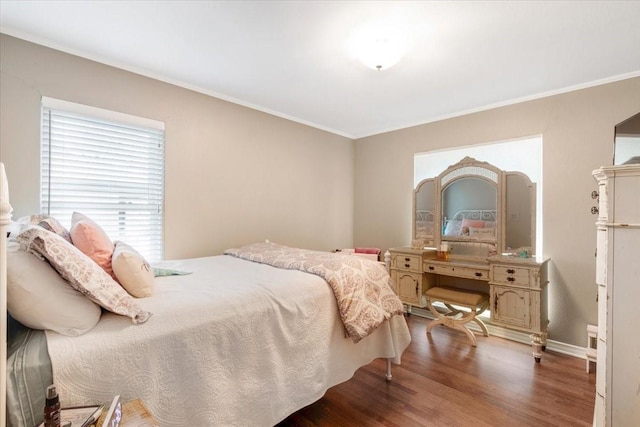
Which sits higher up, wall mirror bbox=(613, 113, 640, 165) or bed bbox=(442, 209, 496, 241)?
wall mirror bbox=(613, 113, 640, 165)

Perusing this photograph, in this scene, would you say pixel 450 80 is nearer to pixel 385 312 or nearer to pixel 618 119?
pixel 618 119

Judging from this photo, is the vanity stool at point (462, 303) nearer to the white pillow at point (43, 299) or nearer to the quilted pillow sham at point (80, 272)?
the quilted pillow sham at point (80, 272)

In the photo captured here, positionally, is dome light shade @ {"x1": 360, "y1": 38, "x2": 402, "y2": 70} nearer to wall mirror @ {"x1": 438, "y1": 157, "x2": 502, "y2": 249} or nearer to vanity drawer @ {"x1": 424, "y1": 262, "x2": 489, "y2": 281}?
wall mirror @ {"x1": 438, "y1": 157, "x2": 502, "y2": 249}

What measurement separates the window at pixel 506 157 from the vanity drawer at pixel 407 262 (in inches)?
42.4

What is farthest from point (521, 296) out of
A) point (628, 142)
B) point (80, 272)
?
point (80, 272)

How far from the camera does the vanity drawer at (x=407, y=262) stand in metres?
3.25

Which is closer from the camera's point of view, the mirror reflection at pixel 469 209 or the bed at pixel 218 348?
the bed at pixel 218 348

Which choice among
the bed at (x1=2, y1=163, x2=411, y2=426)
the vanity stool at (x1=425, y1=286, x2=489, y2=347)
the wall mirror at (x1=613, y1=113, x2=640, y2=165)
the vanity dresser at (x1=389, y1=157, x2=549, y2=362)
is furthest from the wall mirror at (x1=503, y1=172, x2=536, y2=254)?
the bed at (x1=2, y1=163, x2=411, y2=426)

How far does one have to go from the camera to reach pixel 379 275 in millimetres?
2107

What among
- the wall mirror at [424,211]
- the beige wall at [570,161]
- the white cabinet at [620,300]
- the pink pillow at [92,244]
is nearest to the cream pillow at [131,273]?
the pink pillow at [92,244]

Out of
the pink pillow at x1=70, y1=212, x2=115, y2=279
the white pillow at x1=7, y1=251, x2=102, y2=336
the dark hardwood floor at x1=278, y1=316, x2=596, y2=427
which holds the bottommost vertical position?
the dark hardwood floor at x1=278, y1=316, x2=596, y2=427

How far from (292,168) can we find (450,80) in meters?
1.95

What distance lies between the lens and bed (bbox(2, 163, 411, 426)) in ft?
3.15

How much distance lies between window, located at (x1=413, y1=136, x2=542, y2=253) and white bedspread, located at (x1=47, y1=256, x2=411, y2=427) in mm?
2333
